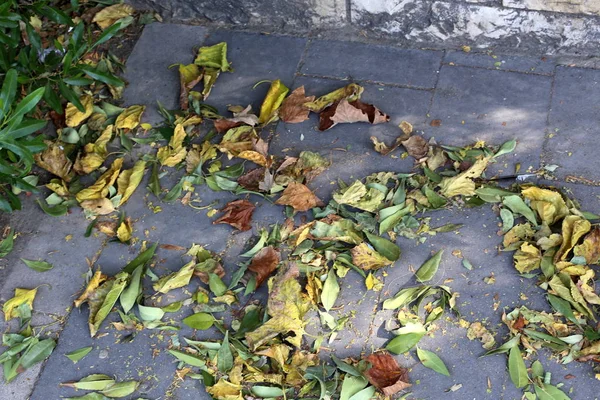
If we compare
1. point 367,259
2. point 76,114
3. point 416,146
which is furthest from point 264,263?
point 76,114

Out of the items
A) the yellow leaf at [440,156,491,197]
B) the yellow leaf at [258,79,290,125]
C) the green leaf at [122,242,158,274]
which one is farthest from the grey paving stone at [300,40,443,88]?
the green leaf at [122,242,158,274]

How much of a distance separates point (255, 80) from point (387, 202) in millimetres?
1028

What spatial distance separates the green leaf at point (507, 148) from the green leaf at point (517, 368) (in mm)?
896

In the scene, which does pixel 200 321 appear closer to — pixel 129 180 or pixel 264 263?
pixel 264 263

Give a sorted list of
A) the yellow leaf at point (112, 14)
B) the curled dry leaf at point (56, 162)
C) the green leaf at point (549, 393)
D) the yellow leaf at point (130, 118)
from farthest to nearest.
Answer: the yellow leaf at point (112, 14) < the yellow leaf at point (130, 118) < the curled dry leaf at point (56, 162) < the green leaf at point (549, 393)

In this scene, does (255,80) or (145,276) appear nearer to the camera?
(145,276)

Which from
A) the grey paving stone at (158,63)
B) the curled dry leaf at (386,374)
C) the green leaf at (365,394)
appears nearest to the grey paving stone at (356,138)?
the grey paving stone at (158,63)

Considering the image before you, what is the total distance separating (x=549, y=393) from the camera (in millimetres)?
2523

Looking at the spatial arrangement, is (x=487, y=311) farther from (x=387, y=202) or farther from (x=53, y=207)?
(x=53, y=207)

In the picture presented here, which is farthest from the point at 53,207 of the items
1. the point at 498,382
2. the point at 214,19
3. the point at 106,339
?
the point at 498,382

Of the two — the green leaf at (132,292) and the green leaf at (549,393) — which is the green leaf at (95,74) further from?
the green leaf at (549,393)

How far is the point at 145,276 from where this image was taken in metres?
3.06

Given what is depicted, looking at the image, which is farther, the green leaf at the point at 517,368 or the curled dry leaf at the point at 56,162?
the curled dry leaf at the point at 56,162

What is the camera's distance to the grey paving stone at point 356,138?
128 inches
